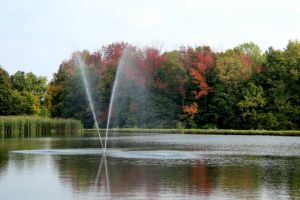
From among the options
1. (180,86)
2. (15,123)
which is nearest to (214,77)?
(180,86)

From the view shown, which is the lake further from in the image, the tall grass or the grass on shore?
the grass on shore

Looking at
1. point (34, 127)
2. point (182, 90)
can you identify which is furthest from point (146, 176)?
point (182, 90)

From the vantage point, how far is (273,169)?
26.6m

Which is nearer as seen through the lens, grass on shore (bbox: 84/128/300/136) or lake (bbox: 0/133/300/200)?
lake (bbox: 0/133/300/200)

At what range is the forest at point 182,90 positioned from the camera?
77438mm

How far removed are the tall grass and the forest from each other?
57.8 feet

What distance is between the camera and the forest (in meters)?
77.4

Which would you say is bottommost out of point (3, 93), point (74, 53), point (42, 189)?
point (42, 189)

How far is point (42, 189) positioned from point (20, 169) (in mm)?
6417

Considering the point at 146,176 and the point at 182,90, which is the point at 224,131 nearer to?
the point at 182,90

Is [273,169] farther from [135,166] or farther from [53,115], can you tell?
[53,115]

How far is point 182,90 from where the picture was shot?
85750mm

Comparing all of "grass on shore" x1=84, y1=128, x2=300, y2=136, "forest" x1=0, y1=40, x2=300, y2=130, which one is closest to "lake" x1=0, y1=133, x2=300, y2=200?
"grass on shore" x1=84, y1=128, x2=300, y2=136

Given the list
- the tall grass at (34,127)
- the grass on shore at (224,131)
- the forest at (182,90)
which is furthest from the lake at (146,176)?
the forest at (182,90)
